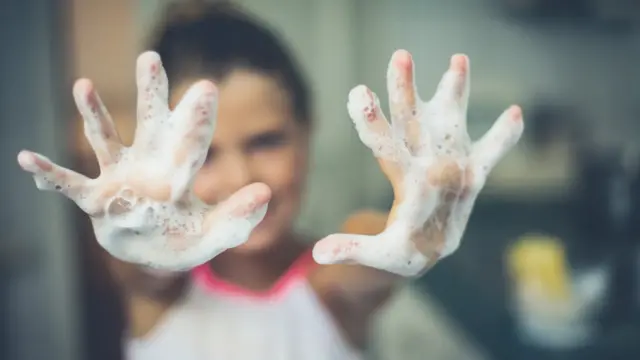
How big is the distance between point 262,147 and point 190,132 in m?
0.24

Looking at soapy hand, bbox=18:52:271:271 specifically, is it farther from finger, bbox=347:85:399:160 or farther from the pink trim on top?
the pink trim on top

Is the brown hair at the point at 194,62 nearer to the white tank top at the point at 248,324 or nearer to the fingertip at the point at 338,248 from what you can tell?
the white tank top at the point at 248,324

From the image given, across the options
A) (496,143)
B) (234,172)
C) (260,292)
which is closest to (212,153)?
(234,172)

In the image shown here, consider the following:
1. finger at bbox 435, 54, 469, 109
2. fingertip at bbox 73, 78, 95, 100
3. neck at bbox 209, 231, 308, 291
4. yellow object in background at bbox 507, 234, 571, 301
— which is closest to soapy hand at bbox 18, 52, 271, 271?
fingertip at bbox 73, 78, 95, 100

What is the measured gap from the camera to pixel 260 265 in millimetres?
564

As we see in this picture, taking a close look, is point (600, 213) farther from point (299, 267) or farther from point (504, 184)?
point (299, 267)

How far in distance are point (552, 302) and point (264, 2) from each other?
0.41 metres

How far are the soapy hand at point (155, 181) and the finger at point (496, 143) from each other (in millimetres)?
115

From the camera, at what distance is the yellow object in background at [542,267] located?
0.65 m

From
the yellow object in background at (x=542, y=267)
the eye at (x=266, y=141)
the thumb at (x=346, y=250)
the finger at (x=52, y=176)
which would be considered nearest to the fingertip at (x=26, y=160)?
the finger at (x=52, y=176)

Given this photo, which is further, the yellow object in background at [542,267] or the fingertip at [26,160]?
the yellow object in background at [542,267]

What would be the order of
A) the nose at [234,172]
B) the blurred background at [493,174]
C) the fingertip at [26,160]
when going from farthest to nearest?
the blurred background at [493,174]
the nose at [234,172]
the fingertip at [26,160]

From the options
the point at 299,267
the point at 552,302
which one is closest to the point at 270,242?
the point at 299,267

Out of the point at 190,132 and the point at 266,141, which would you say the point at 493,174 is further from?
the point at 190,132
